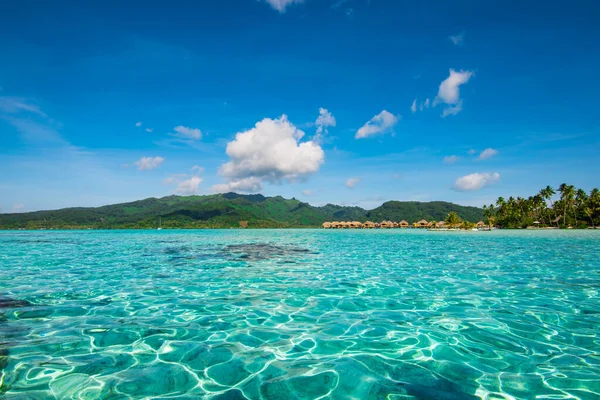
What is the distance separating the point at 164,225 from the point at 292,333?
584 feet

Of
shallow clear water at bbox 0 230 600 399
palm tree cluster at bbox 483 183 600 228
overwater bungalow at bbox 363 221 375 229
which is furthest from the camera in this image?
overwater bungalow at bbox 363 221 375 229

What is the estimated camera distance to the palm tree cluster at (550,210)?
7944 cm

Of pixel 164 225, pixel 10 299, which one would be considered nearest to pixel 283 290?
pixel 10 299

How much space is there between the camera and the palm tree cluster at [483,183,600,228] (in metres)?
79.4

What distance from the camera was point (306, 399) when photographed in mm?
3805

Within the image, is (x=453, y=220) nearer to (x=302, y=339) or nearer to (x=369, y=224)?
(x=369, y=224)

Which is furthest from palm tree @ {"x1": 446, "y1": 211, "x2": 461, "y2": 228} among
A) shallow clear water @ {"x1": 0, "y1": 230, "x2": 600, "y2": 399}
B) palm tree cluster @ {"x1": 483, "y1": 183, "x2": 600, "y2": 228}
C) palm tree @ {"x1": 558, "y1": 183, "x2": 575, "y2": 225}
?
shallow clear water @ {"x1": 0, "y1": 230, "x2": 600, "y2": 399}

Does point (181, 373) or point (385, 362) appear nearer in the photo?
point (181, 373)

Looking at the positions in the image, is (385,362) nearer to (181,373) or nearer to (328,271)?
(181,373)

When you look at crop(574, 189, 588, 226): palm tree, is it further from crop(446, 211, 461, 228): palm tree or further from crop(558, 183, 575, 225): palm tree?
crop(446, 211, 461, 228): palm tree

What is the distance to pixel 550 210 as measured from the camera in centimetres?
9162

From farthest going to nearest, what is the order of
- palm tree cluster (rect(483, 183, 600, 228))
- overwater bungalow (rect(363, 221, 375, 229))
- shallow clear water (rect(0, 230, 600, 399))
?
overwater bungalow (rect(363, 221, 375, 229)) < palm tree cluster (rect(483, 183, 600, 228)) < shallow clear water (rect(0, 230, 600, 399))

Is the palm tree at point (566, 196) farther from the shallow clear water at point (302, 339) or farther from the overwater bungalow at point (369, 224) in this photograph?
the shallow clear water at point (302, 339)

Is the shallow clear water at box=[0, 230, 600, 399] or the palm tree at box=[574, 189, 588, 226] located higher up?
the palm tree at box=[574, 189, 588, 226]
